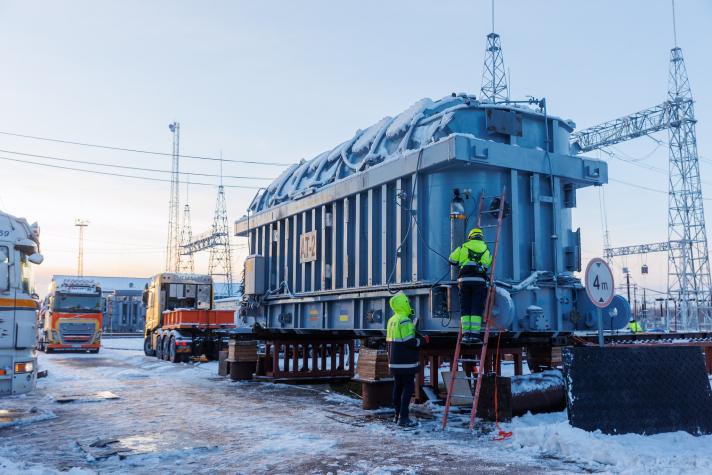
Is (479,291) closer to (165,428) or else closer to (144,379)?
(165,428)

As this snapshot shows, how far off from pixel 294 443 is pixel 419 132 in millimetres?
4985

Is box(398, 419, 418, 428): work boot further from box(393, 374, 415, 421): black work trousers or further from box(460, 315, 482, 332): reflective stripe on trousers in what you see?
box(460, 315, 482, 332): reflective stripe on trousers

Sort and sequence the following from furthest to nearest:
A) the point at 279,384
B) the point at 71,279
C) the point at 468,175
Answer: the point at 71,279 → the point at 279,384 → the point at 468,175

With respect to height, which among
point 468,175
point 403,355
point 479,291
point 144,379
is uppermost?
point 468,175

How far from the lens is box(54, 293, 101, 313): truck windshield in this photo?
2736 cm

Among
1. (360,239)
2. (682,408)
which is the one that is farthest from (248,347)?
(682,408)

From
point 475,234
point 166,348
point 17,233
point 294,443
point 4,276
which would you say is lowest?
point 294,443

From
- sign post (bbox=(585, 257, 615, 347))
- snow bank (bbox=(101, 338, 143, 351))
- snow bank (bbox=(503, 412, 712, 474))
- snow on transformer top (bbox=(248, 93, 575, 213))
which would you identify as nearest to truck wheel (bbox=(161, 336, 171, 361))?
snow bank (bbox=(101, 338, 143, 351))

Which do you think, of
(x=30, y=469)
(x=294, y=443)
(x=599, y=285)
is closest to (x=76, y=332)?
(x=294, y=443)

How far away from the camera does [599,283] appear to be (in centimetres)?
775

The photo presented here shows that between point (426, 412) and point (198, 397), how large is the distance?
4.60m

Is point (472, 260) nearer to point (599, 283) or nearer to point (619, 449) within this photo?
point (599, 283)

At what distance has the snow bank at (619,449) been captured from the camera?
6.06 meters

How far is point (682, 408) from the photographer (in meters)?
7.53
